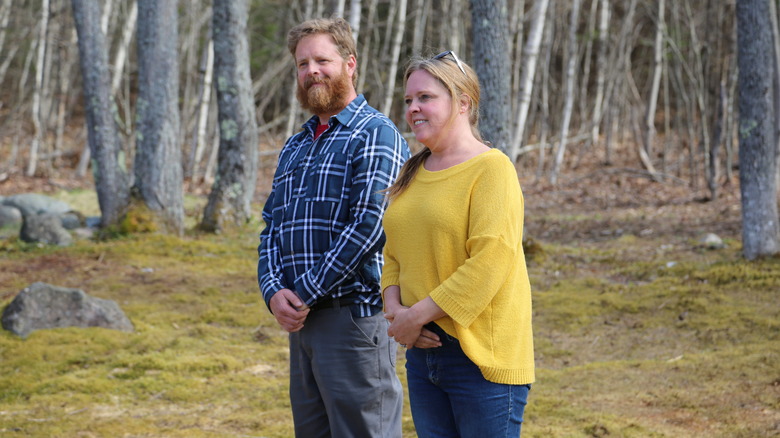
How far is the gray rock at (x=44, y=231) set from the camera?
9.48 metres

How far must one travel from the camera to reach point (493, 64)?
735 centimetres

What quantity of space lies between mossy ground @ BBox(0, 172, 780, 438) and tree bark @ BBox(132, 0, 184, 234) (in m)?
0.55

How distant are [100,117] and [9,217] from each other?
3.72 meters

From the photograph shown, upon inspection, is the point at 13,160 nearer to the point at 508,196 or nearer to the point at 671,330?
the point at 671,330

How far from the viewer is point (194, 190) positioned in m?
16.6

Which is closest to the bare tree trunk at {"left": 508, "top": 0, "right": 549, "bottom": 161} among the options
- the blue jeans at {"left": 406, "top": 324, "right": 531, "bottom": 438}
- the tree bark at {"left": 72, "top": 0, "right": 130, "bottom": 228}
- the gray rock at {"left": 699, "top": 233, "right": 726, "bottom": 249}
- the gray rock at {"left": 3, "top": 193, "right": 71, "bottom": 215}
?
the gray rock at {"left": 699, "top": 233, "right": 726, "bottom": 249}

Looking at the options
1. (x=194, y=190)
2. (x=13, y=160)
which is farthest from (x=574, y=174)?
(x=13, y=160)

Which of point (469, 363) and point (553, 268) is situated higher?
point (469, 363)

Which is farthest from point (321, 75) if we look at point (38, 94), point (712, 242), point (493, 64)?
point (38, 94)

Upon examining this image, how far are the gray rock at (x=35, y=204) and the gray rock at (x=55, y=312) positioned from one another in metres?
7.48

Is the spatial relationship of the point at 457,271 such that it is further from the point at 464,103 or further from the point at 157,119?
the point at 157,119

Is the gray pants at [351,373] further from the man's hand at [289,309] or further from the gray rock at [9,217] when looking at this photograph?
the gray rock at [9,217]

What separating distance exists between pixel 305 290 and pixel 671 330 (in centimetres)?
436

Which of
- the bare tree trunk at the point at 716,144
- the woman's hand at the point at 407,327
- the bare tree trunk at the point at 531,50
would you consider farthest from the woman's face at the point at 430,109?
the bare tree trunk at the point at 716,144
